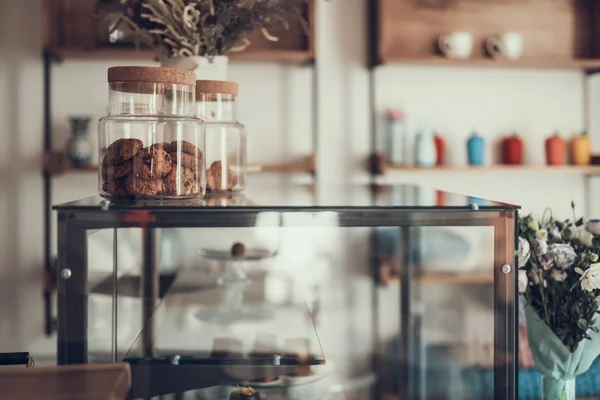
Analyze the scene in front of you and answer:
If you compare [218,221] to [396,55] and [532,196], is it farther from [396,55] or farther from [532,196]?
[532,196]

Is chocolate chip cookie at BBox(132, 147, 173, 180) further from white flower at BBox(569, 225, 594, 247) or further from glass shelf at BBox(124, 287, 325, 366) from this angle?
white flower at BBox(569, 225, 594, 247)

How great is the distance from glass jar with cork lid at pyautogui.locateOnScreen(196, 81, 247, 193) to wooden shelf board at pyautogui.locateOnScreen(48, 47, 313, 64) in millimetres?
1523

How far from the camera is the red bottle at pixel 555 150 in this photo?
10.5ft

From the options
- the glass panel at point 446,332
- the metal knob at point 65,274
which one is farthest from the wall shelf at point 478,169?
the metal knob at point 65,274

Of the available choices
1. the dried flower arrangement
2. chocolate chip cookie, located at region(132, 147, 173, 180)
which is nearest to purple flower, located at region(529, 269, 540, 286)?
chocolate chip cookie, located at region(132, 147, 173, 180)

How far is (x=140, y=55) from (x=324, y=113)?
843 mm

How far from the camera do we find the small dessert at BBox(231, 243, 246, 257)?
144cm

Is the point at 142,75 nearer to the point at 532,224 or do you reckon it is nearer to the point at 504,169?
the point at 532,224

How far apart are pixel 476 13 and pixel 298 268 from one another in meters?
2.16

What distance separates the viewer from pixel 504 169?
3.11m

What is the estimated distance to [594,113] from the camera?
133 inches

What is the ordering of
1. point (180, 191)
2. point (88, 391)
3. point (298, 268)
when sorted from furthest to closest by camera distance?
point (298, 268) → point (180, 191) → point (88, 391)

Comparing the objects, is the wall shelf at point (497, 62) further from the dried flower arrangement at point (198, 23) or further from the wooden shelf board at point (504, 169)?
the dried flower arrangement at point (198, 23)

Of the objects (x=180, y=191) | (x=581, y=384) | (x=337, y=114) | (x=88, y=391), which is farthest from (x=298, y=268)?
(x=337, y=114)
